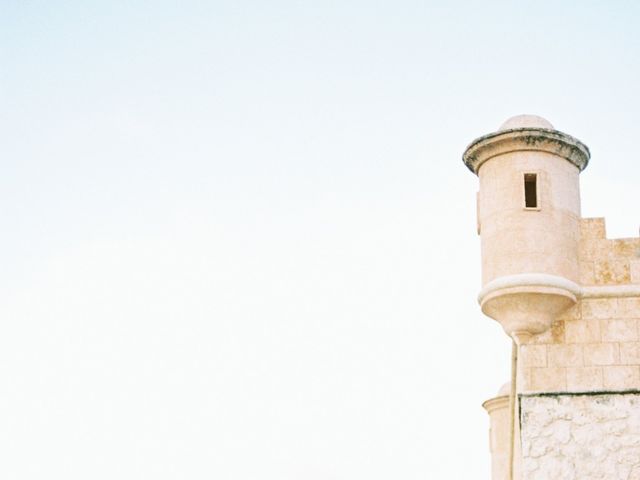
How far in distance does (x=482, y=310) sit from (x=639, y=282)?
5.84ft

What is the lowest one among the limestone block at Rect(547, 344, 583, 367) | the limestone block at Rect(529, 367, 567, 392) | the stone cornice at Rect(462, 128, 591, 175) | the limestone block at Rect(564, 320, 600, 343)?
the limestone block at Rect(529, 367, 567, 392)

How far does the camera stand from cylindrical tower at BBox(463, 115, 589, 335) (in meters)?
11.7

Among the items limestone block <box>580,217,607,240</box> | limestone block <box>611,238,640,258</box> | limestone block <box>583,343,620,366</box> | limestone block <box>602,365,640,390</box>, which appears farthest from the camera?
limestone block <box>580,217,607,240</box>

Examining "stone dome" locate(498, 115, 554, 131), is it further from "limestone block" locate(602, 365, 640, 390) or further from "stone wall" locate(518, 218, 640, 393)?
"limestone block" locate(602, 365, 640, 390)

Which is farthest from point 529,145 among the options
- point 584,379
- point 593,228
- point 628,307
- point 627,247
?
point 584,379

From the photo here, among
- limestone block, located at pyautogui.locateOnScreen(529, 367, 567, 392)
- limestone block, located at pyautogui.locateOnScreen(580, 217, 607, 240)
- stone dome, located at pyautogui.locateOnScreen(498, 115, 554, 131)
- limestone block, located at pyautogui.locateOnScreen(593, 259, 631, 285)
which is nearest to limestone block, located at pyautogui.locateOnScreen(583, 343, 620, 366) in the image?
limestone block, located at pyautogui.locateOnScreen(529, 367, 567, 392)

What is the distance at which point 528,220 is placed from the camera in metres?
12.0

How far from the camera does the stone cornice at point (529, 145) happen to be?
1214 cm

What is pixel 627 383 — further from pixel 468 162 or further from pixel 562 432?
pixel 468 162

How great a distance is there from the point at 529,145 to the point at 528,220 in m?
0.89

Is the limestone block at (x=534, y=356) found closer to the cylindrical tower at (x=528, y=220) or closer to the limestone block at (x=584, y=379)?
the cylindrical tower at (x=528, y=220)

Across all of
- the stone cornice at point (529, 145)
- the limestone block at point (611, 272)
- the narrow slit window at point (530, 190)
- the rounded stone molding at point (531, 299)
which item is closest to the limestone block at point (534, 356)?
the rounded stone molding at point (531, 299)

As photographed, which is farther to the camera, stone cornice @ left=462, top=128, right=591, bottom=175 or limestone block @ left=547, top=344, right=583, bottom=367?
stone cornice @ left=462, top=128, right=591, bottom=175

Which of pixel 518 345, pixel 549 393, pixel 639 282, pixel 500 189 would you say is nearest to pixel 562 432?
pixel 549 393
